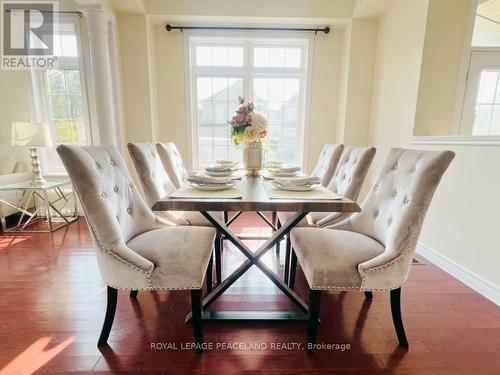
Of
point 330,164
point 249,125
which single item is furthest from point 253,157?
point 330,164

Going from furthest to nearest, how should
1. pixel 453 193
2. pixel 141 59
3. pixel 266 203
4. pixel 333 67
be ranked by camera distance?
1. pixel 333 67
2. pixel 141 59
3. pixel 453 193
4. pixel 266 203

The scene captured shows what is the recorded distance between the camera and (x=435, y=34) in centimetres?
228

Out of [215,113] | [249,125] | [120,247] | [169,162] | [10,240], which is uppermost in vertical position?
[215,113]

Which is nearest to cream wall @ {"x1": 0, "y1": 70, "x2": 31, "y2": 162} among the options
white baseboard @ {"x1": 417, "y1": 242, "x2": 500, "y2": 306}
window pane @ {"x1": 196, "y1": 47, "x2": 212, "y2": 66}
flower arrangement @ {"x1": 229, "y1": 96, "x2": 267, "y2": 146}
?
window pane @ {"x1": 196, "y1": 47, "x2": 212, "y2": 66}

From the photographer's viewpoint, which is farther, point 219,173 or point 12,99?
point 12,99

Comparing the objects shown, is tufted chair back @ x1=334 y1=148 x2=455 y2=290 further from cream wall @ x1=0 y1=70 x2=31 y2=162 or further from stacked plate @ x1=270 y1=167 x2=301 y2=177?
cream wall @ x1=0 y1=70 x2=31 y2=162

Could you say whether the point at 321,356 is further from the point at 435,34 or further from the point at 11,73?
the point at 11,73

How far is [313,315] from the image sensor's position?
1.19 m

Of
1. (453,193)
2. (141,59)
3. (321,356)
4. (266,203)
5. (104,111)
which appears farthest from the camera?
(141,59)

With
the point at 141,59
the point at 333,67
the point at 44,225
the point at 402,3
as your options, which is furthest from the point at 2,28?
the point at 402,3

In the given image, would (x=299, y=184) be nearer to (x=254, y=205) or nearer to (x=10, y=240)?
(x=254, y=205)

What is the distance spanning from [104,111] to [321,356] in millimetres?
3038

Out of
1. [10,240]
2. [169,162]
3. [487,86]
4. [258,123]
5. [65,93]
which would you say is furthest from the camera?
[65,93]

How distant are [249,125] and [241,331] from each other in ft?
4.10
